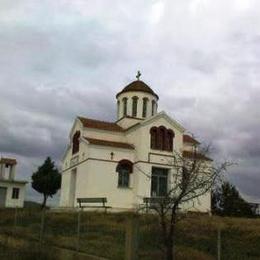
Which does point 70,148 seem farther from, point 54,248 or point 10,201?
point 54,248

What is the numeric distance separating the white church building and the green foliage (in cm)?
421

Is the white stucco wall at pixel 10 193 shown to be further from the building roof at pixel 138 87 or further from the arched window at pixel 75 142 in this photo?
the building roof at pixel 138 87

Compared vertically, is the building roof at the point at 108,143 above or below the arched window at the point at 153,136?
below

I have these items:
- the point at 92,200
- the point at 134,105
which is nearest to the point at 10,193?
→ the point at 134,105

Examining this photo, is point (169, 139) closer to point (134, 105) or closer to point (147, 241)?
point (134, 105)

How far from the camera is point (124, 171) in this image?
44688 mm

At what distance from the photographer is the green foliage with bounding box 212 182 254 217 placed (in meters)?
48.4

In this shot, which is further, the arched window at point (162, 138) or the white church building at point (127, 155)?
the arched window at point (162, 138)

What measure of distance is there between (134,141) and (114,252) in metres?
30.4

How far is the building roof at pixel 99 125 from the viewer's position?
154ft

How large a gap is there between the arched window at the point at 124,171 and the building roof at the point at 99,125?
159 inches

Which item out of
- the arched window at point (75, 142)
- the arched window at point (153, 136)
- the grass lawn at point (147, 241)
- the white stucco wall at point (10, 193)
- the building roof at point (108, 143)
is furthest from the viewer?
the white stucco wall at point (10, 193)

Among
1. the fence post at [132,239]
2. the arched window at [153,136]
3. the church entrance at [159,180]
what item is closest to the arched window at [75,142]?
the arched window at [153,136]

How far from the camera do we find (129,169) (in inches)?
1762
